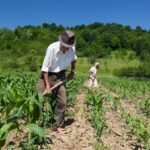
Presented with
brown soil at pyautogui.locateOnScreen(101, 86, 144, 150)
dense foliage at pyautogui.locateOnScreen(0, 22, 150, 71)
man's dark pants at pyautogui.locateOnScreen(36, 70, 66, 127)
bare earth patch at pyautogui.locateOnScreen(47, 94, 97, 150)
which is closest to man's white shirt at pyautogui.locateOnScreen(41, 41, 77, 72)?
man's dark pants at pyautogui.locateOnScreen(36, 70, 66, 127)

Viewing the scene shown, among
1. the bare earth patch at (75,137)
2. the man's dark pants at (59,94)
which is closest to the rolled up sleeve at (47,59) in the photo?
the man's dark pants at (59,94)

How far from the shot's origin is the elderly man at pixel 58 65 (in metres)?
6.34

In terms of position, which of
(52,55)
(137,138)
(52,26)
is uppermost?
(52,26)

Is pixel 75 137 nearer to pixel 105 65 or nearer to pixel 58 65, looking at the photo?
pixel 58 65

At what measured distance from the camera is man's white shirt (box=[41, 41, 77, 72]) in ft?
21.1

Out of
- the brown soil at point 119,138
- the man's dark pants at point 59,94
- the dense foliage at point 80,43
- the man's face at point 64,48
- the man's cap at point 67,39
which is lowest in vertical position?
the brown soil at point 119,138

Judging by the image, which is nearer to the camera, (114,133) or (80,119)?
(114,133)

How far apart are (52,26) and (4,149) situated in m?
91.3

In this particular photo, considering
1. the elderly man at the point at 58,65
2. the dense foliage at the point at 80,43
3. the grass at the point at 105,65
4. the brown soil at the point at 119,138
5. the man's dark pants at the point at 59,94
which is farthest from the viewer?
the grass at the point at 105,65

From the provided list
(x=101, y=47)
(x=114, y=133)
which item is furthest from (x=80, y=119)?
(x=101, y=47)

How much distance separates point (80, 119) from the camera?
26.6ft

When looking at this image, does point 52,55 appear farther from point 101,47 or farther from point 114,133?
point 101,47

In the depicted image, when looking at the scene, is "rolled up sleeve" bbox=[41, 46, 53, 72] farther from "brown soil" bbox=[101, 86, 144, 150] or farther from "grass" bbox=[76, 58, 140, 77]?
"grass" bbox=[76, 58, 140, 77]

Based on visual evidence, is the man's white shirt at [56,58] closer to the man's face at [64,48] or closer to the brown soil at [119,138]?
the man's face at [64,48]
